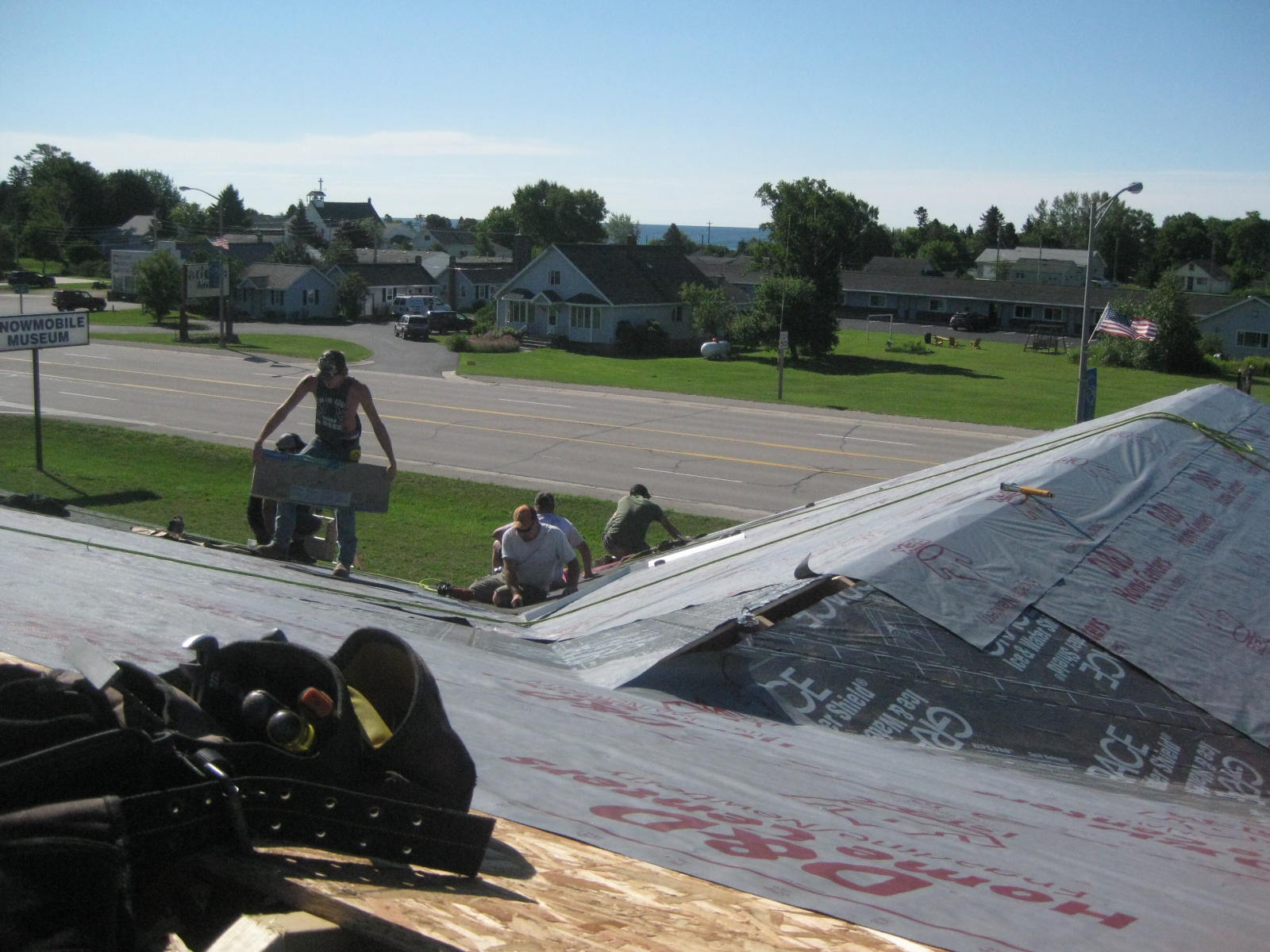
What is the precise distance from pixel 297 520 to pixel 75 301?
6206 cm

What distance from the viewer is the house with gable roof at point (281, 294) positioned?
7050 centimetres

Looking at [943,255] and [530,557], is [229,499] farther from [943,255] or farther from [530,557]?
[943,255]

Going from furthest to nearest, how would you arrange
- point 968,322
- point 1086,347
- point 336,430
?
1. point 968,322
2. point 1086,347
3. point 336,430

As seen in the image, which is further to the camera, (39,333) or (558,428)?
(558,428)

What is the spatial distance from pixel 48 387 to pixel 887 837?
116 ft

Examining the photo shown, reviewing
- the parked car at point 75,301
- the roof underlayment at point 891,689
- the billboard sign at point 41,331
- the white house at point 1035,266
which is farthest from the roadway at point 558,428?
the white house at point 1035,266

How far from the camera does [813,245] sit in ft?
174

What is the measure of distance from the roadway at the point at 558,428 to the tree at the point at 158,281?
16136 millimetres

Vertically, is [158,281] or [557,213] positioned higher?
[557,213]

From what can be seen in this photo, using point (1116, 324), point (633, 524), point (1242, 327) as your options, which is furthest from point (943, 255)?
point (633, 524)

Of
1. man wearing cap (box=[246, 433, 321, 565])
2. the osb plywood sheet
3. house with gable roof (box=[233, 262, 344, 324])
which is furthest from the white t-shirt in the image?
house with gable roof (box=[233, 262, 344, 324])

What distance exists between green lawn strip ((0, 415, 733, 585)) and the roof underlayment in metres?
7.29

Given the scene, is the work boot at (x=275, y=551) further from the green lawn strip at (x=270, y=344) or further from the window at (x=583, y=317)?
the window at (x=583, y=317)

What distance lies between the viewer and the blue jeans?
9117 mm
